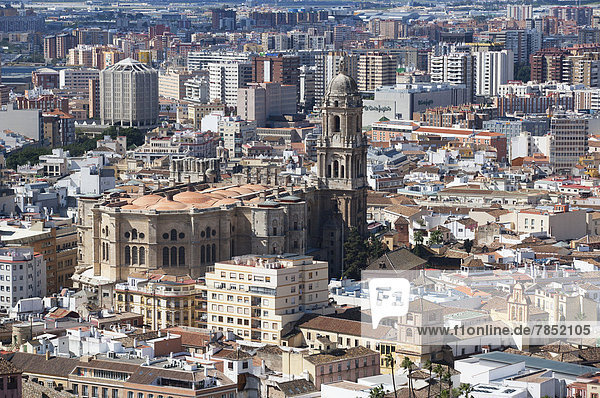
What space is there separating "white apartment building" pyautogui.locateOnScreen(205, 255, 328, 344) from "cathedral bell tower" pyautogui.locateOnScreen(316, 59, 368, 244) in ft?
45.1

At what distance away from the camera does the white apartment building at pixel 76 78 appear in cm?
14862

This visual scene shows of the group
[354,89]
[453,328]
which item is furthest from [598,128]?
[453,328]

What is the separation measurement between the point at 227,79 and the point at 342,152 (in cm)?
7407

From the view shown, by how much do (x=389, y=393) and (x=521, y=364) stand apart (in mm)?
3069

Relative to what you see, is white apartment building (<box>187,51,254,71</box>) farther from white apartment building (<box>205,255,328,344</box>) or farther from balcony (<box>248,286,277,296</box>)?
balcony (<box>248,286,277,296</box>)

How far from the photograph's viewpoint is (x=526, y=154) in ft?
323

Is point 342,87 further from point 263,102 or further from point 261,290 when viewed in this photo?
point 263,102

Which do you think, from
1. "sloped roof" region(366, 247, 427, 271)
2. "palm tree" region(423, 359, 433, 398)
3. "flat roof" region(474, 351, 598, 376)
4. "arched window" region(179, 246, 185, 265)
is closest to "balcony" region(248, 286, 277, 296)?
"palm tree" region(423, 359, 433, 398)

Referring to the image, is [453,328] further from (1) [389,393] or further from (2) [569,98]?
(2) [569,98]

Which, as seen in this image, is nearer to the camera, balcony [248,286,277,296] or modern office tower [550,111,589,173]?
balcony [248,286,277,296]

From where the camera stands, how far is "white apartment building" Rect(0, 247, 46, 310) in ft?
167

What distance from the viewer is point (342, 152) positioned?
6028 cm

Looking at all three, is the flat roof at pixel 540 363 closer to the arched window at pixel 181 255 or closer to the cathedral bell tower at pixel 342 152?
the arched window at pixel 181 255

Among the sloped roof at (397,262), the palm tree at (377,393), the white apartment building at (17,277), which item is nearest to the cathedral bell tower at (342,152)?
the sloped roof at (397,262)
